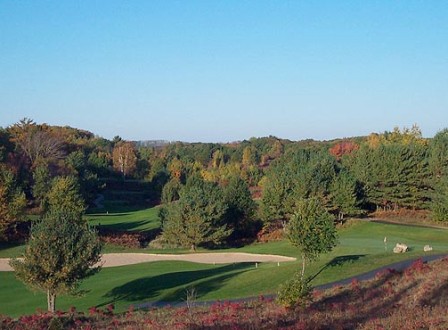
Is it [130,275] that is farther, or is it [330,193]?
[330,193]

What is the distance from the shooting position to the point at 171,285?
30188 millimetres

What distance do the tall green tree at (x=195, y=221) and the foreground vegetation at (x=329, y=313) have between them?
23.7 meters

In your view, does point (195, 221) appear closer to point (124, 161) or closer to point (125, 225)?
point (125, 225)

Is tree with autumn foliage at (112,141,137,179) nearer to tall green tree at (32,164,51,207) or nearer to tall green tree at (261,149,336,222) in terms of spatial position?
tall green tree at (32,164,51,207)

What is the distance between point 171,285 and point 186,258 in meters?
11.9

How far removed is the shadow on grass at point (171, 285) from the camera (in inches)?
1102

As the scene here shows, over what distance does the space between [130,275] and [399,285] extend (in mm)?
17528

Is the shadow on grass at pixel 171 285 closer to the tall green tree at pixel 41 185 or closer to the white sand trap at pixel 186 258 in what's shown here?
the white sand trap at pixel 186 258

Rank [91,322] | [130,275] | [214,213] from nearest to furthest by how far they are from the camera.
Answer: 1. [91,322]
2. [130,275]
3. [214,213]

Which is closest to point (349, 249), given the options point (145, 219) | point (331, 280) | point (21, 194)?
point (331, 280)

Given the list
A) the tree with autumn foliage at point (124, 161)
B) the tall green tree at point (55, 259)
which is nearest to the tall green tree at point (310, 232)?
the tall green tree at point (55, 259)

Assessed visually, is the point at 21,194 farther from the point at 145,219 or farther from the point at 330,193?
the point at 330,193

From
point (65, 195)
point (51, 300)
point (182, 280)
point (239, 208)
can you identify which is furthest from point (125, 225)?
point (51, 300)

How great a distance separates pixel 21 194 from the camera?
5288 cm
